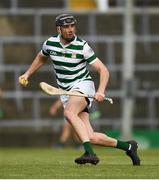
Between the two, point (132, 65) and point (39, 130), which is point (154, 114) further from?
point (39, 130)

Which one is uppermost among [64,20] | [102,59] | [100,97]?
[64,20]

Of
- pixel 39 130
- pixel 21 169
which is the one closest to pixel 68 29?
pixel 21 169

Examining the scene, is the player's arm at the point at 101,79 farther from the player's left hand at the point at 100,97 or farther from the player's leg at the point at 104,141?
the player's leg at the point at 104,141

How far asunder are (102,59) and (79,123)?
75.6ft

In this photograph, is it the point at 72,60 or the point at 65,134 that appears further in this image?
the point at 65,134

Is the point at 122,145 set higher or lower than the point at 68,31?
lower

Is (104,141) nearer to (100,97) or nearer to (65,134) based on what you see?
(100,97)

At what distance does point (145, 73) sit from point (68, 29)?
2254 centimetres

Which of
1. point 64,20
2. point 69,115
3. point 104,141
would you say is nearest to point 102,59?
point 104,141

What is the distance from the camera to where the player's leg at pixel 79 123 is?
592 inches

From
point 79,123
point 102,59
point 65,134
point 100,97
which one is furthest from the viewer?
point 102,59

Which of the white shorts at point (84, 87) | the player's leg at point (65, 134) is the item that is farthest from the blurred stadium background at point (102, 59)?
the white shorts at point (84, 87)

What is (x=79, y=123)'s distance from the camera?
15164 millimetres

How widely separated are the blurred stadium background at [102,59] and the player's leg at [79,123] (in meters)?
18.5
